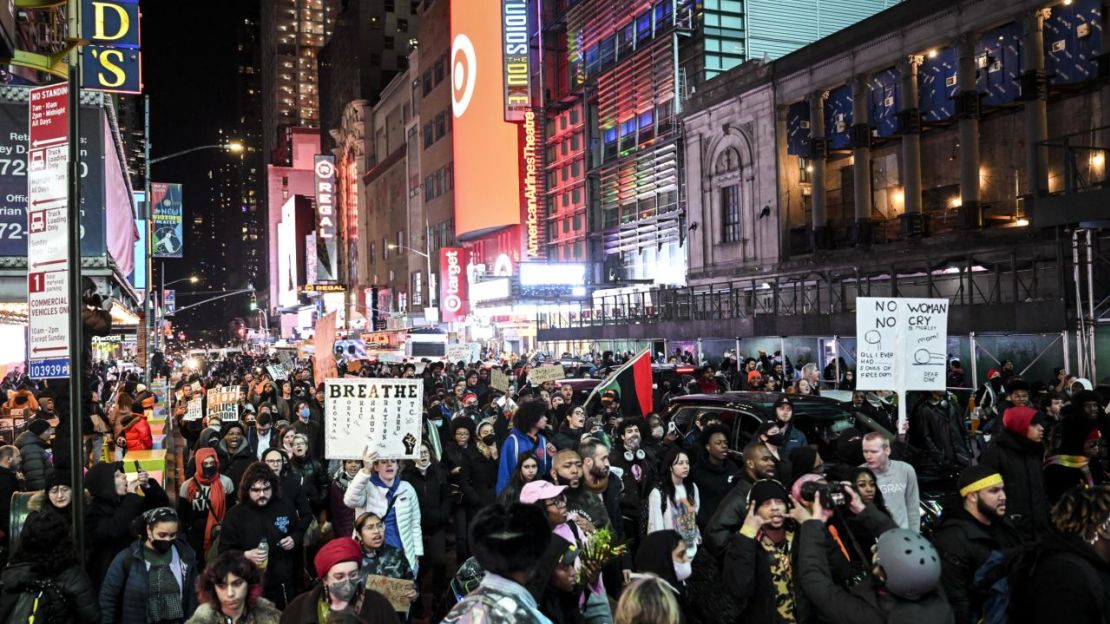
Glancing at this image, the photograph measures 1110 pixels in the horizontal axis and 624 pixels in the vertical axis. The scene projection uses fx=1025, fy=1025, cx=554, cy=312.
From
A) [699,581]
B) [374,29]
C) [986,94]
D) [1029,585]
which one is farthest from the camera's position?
[374,29]

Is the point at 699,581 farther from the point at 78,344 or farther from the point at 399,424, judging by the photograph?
the point at 78,344

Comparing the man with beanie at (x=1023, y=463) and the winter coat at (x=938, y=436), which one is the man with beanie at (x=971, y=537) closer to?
the man with beanie at (x=1023, y=463)

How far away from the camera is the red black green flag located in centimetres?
1602

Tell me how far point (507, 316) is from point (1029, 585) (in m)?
63.2

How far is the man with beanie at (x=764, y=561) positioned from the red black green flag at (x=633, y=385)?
10341 millimetres

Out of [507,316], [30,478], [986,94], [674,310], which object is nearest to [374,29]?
[507,316]

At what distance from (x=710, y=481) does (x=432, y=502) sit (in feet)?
8.87

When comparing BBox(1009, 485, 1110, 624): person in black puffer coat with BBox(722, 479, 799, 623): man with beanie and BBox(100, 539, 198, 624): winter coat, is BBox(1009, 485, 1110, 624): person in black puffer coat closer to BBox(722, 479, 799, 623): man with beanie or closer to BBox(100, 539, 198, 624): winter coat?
BBox(722, 479, 799, 623): man with beanie

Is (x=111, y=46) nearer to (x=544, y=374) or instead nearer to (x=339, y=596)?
(x=544, y=374)

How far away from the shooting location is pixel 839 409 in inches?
470

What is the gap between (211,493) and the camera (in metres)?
9.23

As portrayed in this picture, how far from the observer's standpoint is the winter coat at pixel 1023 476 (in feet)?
27.0

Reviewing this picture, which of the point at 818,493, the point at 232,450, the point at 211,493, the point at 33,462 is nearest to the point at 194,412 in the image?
the point at 232,450

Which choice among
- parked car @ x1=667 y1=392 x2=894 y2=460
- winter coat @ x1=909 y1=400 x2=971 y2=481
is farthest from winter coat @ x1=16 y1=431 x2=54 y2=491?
winter coat @ x1=909 y1=400 x2=971 y2=481
